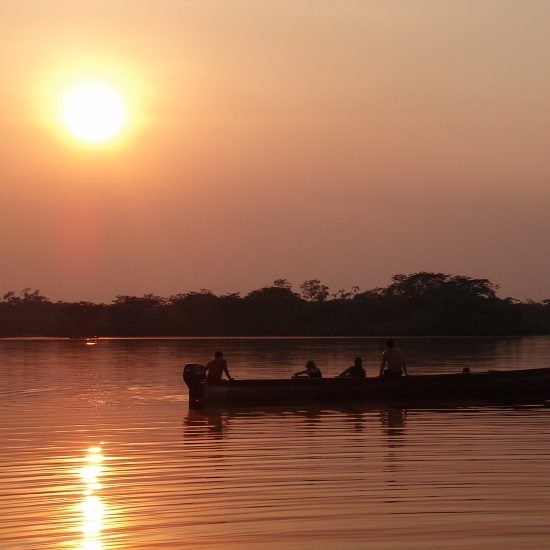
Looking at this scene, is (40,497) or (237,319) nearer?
(40,497)

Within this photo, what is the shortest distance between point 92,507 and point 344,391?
15.3 m

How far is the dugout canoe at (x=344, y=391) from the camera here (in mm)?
27031

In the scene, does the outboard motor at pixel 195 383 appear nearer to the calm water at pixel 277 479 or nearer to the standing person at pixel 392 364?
the calm water at pixel 277 479

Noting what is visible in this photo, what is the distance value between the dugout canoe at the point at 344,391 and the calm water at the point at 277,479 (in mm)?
1053

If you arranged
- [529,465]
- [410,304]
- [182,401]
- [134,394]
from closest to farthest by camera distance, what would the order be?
[529,465] → [182,401] → [134,394] → [410,304]

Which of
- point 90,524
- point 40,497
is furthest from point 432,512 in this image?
point 40,497

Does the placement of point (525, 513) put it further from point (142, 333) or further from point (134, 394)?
point (142, 333)

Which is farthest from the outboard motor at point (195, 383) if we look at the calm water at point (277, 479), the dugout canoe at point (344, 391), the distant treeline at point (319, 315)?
the distant treeline at point (319, 315)

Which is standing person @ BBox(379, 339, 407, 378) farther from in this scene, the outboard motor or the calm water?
the outboard motor

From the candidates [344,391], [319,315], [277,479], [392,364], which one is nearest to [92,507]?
[277,479]

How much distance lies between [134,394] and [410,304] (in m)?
101

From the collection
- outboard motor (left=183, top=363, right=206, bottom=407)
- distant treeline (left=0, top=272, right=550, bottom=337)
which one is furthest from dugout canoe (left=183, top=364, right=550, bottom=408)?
distant treeline (left=0, top=272, right=550, bottom=337)

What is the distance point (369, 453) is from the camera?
17.0 meters

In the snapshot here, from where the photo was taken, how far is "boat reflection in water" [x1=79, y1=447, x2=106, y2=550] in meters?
10.6
